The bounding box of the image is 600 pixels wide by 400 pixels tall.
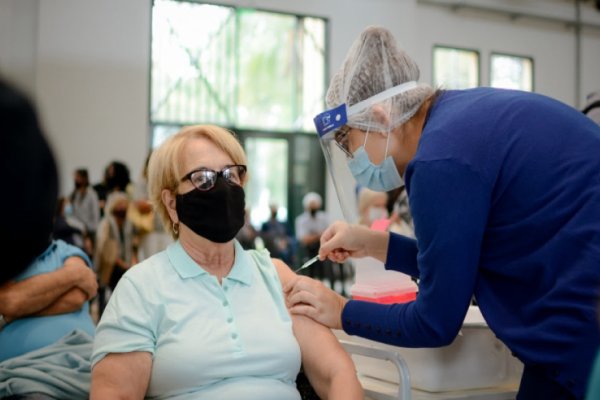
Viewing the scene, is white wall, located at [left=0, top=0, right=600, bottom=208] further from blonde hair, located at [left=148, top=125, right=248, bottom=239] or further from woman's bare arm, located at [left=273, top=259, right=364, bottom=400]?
woman's bare arm, located at [left=273, top=259, right=364, bottom=400]

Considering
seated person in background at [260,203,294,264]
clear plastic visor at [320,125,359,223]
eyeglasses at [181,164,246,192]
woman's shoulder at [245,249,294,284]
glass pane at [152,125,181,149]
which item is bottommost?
seated person in background at [260,203,294,264]

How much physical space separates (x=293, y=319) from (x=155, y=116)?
7.71 m

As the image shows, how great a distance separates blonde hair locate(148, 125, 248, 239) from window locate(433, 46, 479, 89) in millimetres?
8991

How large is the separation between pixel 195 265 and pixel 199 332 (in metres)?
0.19

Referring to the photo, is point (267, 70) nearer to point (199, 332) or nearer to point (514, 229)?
point (199, 332)

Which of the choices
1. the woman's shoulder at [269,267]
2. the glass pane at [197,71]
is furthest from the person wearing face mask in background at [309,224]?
the woman's shoulder at [269,267]

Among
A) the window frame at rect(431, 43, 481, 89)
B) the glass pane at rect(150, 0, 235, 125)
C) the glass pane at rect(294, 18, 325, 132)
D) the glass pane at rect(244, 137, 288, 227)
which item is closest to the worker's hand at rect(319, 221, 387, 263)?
the glass pane at rect(150, 0, 235, 125)

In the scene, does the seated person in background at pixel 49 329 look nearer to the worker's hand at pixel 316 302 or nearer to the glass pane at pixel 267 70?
the worker's hand at pixel 316 302

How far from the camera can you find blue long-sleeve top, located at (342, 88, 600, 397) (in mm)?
1371

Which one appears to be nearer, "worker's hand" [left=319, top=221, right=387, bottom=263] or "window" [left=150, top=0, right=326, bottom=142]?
"worker's hand" [left=319, top=221, right=387, bottom=263]

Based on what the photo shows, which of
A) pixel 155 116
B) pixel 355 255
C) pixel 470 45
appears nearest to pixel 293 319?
pixel 355 255

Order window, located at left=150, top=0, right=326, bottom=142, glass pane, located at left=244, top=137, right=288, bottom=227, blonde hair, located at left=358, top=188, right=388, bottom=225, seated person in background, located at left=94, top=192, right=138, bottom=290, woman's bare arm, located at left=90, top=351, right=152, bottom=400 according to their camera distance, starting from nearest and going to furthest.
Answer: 1. woman's bare arm, located at left=90, top=351, right=152, bottom=400
2. seated person in background, located at left=94, top=192, right=138, bottom=290
3. blonde hair, located at left=358, top=188, right=388, bottom=225
4. window, located at left=150, top=0, right=326, bottom=142
5. glass pane, located at left=244, top=137, right=288, bottom=227

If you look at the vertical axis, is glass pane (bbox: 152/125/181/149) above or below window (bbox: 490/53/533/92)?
below

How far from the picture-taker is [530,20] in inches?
453
